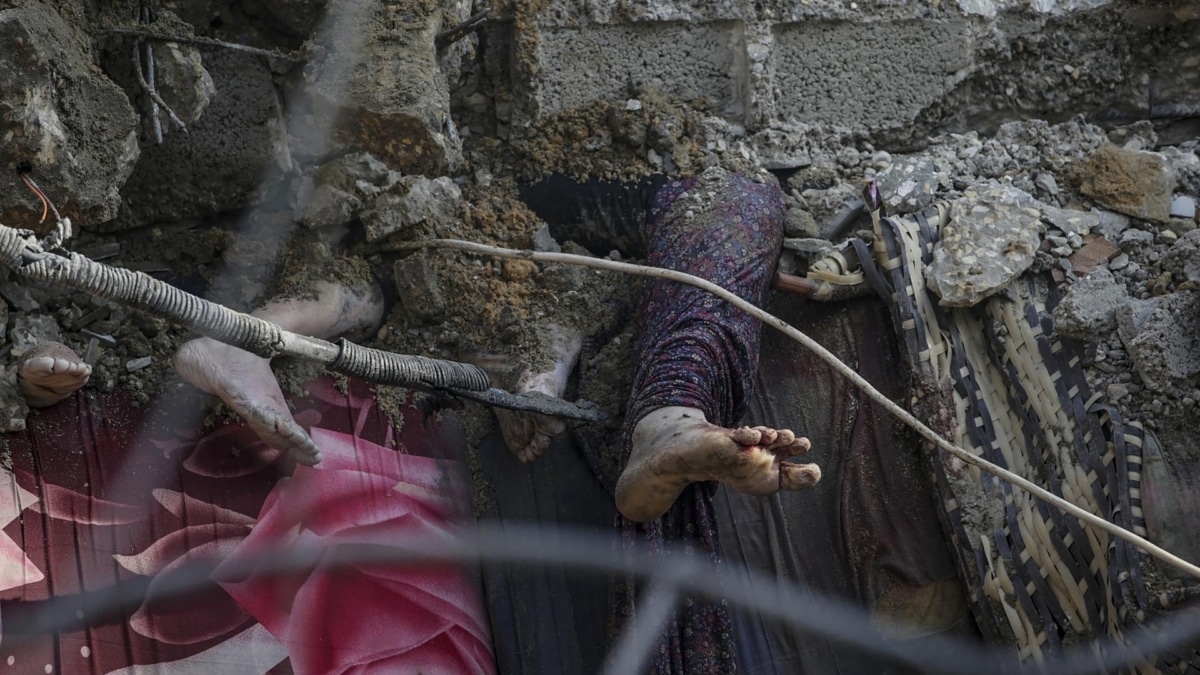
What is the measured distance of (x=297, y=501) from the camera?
2.60 metres

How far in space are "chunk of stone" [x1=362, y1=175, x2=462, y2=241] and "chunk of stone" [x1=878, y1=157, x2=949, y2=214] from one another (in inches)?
36.8

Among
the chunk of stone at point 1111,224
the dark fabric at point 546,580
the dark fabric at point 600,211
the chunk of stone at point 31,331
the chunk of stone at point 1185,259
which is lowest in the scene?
the dark fabric at point 546,580

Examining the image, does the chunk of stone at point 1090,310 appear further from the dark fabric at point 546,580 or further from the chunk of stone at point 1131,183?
the dark fabric at point 546,580

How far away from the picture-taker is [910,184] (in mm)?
2953

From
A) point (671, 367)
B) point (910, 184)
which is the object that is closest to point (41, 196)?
Answer: point (671, 367)

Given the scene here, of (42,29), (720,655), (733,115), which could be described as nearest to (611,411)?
(720,655)

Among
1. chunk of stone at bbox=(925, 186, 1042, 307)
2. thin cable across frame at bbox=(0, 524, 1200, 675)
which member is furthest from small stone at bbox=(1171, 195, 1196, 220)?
thin cable across frame at bbox=(0, 524, 1200, 675)

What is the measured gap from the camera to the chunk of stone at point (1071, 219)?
2.82 metres

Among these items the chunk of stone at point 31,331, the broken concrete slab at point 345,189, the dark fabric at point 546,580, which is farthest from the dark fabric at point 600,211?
the chunk of stone at point 31,331

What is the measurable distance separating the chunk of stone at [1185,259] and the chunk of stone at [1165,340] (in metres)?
0.06

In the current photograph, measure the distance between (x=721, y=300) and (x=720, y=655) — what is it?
66cm

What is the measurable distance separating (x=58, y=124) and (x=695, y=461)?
4.10 ft

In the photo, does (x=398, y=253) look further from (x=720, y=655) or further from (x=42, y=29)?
(x=720, y=655)

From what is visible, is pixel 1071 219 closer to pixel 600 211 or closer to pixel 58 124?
pixel 600 211
